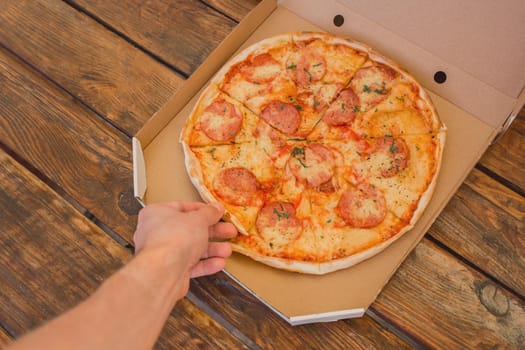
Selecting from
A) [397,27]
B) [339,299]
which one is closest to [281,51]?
[397,27]

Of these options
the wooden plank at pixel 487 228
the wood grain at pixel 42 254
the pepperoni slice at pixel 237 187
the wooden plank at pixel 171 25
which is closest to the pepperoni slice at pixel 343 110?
the pepperoni slice at pixel 237 187

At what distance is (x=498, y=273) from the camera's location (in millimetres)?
1680

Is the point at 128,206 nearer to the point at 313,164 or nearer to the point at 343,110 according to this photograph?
the point at 313,164

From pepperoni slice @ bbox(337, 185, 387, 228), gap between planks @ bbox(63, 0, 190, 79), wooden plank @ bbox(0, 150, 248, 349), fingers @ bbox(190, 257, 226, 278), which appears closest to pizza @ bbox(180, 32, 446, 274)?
pepperoni slice @ bbox(337, 185, 387, 228)

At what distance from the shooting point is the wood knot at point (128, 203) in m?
1.86

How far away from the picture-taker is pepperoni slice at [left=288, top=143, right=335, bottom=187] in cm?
179

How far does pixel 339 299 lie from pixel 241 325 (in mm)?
345

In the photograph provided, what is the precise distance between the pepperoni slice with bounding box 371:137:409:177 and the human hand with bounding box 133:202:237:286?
618 mm

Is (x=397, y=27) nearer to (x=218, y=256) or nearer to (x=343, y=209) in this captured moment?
(x=343, y=209)

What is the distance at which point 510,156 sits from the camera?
1.83 metres

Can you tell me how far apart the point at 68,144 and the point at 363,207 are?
1173mm

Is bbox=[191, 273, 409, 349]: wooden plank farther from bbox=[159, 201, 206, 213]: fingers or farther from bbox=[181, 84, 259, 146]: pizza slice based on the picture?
bbox=[181, 84, 259, 146]: pizza slice

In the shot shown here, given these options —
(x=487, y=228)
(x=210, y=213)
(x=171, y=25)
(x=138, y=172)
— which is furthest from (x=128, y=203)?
(x=487, y=228)

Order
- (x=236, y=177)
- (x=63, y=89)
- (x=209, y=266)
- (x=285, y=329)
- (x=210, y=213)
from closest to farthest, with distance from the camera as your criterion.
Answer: (x=210, y=213)
(x=209, y=266)
(x=285, y=329)
(x=236, y=177)
(x=63, y=89)
